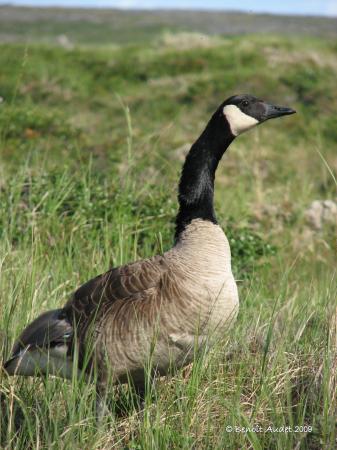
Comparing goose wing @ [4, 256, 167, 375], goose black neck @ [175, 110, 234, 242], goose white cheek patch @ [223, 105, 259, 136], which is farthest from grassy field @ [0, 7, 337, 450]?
goose white cheek patch @ [223, 105, 259, 136]

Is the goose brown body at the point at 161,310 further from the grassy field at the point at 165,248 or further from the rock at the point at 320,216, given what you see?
the rock at the point at 320,216

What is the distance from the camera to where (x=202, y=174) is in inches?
180

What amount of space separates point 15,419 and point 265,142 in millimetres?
10825

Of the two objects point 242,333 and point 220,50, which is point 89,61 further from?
point 242,333

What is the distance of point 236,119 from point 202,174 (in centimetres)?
39

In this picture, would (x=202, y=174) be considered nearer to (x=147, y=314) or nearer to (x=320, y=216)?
(x=147, y=314)

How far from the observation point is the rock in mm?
8656

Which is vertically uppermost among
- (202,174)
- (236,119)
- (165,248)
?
(236,119)

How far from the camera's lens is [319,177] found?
12.4 m

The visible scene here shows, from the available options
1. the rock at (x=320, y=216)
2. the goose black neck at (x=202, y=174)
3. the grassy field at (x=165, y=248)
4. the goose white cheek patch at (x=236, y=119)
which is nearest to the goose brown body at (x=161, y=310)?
the grassy field at (x=165, y=248)

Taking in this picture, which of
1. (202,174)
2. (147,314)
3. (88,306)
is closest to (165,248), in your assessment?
(202,174)

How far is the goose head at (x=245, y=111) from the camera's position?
461 centimetres

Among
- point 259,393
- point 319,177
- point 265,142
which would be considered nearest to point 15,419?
point 259,393

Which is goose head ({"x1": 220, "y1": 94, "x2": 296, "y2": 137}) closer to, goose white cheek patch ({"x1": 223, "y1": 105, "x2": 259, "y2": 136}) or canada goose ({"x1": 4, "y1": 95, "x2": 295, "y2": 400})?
goose white cheek patch ({"x1": 223, "y1": 105, "x2": 259, "y2": 136})
